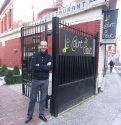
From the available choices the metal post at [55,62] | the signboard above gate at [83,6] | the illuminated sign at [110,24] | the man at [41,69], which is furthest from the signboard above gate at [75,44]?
the signboard above gate at [83,6]

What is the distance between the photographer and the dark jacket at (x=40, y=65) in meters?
4.16

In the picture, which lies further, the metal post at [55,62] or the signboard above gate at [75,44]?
the signboard above gate at [75,44]

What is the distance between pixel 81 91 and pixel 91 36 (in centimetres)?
238

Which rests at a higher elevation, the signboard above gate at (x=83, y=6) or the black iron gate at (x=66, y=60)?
the signboard above gate at (x=83, y=6)

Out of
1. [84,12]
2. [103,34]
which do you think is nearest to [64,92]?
[103,34]

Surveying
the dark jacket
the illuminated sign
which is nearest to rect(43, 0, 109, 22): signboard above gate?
the illuminated sign

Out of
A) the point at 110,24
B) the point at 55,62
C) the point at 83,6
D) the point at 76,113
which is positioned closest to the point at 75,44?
the point at 55,62

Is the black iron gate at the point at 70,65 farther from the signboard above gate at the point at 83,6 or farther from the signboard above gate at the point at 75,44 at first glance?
the signboard above gate at the point at 83,6

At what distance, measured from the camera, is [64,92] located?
509 centimetres

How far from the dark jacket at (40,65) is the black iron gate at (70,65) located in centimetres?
42

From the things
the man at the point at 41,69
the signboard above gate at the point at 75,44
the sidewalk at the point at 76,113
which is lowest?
the sidewalk at the point at 76,113

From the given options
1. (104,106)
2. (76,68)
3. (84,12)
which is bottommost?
(104,106)

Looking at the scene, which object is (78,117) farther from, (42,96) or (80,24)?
(80,24)

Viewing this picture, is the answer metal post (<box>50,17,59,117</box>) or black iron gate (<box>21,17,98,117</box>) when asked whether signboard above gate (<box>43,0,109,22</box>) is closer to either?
black iron gate (<box>21,17,98,117</box>)
